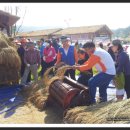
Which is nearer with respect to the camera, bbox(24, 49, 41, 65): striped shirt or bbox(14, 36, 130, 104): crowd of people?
bbox(14, 36, 130, 104): crowd of people

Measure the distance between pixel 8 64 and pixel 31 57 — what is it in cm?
88

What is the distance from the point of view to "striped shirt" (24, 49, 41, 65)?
10.0 metres

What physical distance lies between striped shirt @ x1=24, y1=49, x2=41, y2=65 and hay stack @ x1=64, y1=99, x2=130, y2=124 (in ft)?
15.0

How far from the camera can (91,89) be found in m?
6.15

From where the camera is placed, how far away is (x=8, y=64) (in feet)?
31.3

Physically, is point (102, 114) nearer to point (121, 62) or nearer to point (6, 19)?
point (121, 62)

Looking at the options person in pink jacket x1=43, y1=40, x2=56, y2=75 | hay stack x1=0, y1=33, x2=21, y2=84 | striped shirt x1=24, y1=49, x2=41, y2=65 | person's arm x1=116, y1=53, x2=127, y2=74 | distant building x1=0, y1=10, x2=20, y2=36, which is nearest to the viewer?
person's arm x1=116, y1=53, x2=127, y2=74

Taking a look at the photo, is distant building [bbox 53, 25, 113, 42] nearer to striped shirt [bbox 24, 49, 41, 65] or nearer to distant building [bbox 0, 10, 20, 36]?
distant building [bbox 0, 10, 20, 36]

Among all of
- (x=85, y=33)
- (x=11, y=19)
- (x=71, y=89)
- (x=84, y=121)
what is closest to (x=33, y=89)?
(x=71, y=89)

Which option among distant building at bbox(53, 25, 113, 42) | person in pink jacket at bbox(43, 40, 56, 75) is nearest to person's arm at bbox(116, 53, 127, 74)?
person in pink jacket at bbox(43, 40, 56, 75)

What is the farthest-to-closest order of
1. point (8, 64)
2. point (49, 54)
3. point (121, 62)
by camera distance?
point (49, 54) < point (8, 64) < point (121, 62)

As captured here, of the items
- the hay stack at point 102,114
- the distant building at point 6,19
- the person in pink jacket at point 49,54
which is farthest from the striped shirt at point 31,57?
the distant building at point 6,19

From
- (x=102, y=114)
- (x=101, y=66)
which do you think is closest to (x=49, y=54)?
(x=101, y=66)

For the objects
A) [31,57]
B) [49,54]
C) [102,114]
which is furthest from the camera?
[49,54]
